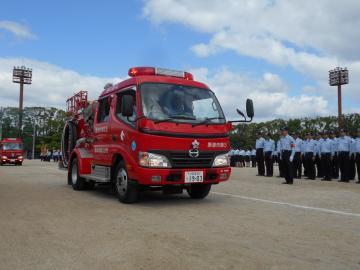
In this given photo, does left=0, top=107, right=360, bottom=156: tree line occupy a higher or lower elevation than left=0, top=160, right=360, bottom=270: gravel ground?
higher

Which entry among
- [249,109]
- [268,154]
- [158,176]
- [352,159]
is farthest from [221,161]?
[268,154]

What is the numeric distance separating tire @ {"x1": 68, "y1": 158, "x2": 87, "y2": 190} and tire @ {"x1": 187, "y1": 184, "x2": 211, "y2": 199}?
11.2 feet

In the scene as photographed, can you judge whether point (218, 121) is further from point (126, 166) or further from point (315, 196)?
point (315, 196)

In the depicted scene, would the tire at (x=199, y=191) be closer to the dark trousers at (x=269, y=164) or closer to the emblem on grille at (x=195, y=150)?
the emblem on grille at (x=195, y=150)

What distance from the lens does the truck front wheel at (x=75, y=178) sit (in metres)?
11.9

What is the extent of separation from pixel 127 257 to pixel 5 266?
4.11ft

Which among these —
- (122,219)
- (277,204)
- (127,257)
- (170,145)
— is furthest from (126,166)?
(127,257)

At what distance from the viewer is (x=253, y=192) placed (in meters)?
11.5

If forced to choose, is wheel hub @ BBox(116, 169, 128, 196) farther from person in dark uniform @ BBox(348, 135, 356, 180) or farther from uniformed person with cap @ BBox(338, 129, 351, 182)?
person in dark uniform @ BBox(348, 135, 356, 180)

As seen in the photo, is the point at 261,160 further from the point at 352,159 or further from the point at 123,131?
the point at 123,131

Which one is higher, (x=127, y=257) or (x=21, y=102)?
(x=21, y=102)

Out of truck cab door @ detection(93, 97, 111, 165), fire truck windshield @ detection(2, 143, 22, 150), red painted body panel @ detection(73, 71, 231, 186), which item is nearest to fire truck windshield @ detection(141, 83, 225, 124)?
red painted body panel @ detection(73, 71, 231, 186)

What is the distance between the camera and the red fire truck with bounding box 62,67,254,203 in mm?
8164

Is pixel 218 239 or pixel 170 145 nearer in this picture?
pixel 218 239
